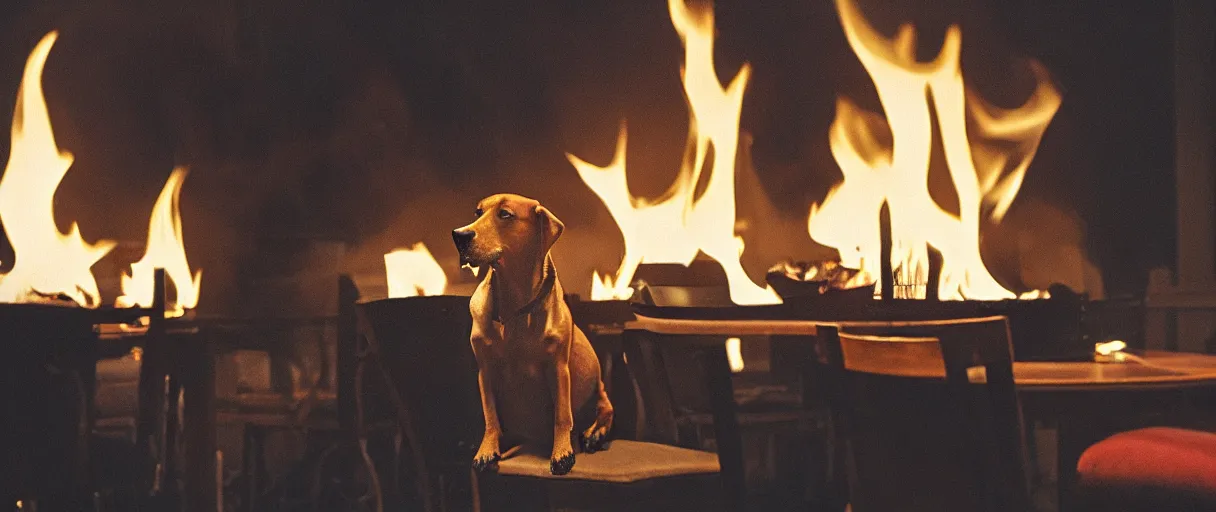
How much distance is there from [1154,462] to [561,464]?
1209mm

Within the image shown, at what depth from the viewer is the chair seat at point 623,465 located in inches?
88.0

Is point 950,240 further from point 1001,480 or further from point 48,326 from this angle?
point 48,326

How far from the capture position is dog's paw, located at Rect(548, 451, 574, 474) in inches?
88.9

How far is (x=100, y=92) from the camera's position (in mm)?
4023

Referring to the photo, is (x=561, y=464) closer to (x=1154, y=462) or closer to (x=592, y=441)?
(x=592, y=441)

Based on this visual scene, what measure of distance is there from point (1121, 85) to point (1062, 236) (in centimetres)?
60

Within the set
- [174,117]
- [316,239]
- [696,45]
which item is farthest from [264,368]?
[696,45]

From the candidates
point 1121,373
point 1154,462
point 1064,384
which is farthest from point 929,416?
point 1154,462

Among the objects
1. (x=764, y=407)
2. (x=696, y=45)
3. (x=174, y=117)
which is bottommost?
(x=764, y=407)

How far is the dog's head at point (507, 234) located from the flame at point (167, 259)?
6.33ft

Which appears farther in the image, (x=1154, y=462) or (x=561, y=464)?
(x=561, y=464)

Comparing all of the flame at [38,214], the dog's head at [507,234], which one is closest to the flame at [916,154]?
the dog's head at [507,234]

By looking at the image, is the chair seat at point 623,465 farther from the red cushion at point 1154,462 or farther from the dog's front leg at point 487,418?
the red cushion at point 1154,462

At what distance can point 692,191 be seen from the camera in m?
3.96
